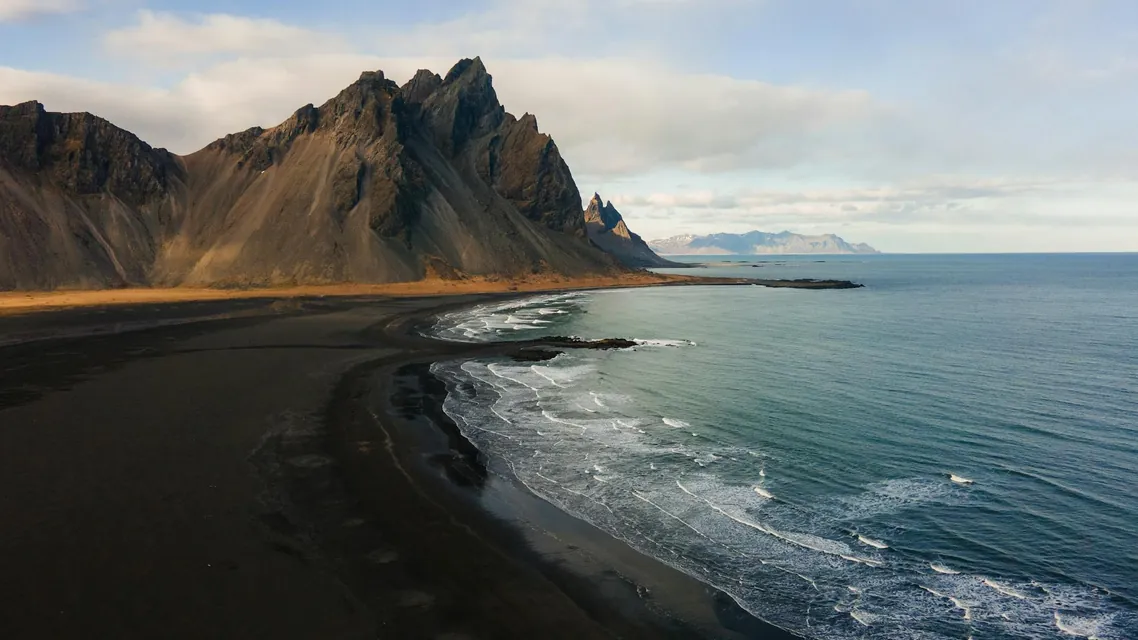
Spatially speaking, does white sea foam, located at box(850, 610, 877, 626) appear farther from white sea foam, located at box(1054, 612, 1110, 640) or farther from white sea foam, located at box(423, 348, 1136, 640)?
white sea foam, located at box(1054, 612, 1110, 640)

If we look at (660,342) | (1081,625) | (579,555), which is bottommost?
(579,555)

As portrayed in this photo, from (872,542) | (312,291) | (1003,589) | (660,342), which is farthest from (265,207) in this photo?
(1003,589)

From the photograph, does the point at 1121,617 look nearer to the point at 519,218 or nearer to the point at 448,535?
the point at 448,535

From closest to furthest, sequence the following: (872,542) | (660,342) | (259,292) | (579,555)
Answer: (579,555), (872,542), (660,342), (259,292)

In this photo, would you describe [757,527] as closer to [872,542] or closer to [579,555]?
[872,542]

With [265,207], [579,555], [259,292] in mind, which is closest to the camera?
[579,555]

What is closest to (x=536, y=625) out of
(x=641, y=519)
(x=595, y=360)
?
(x=641, y=519)

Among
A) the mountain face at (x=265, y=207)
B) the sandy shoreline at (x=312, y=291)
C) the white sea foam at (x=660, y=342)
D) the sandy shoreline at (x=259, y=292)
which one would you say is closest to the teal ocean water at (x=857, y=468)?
the white sea foam at (x=660, y=342)
